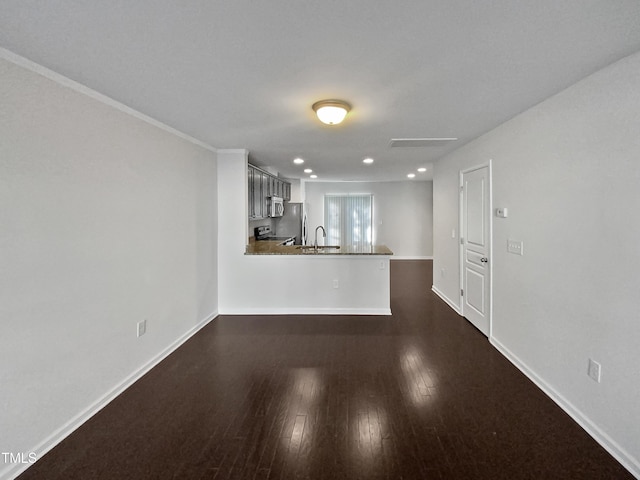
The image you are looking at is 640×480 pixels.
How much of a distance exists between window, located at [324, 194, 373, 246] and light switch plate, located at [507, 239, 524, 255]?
6.13 meters

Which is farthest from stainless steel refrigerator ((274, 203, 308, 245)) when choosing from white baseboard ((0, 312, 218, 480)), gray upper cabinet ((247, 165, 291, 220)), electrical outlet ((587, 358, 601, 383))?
electrical outlet ((587, 358, 601, 383))

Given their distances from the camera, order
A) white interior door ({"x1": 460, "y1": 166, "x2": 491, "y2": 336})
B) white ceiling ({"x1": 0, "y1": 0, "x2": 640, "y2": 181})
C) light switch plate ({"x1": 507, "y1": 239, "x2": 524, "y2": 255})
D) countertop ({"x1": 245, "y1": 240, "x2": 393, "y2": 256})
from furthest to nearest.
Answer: countertop ({"x1": 245, "y1": 240, "x2": 393, "y2": 256}) < white interior door ({"x1": 460, "y1": 166, "x2": 491, "y2": 336}) < light switch plate ({"x1": 507, "y1": 239, "x2": 524, "y2": 255}) < white ceiling ({"x1": 0, "y1": 0, "x2": 640, "y2": 181})

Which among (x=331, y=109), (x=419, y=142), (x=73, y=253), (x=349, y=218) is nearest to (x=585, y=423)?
(x=331, y=109)

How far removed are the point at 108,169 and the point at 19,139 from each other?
655 millimetres

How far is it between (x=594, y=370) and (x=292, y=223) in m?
6.53

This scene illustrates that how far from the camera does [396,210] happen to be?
362 inches

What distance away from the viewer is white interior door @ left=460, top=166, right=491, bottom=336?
3676mm

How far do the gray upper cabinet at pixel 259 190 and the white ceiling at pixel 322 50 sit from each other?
2.03 metres

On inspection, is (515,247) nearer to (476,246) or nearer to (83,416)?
(476,246)

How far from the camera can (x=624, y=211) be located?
1.88 metres

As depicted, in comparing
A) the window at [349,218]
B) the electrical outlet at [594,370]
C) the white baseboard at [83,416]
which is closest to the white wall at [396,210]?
the window at [349,218]

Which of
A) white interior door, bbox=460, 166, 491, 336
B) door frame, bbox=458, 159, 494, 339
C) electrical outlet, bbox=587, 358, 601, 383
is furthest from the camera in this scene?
white interior door, bbox=460, 166, 491, 336

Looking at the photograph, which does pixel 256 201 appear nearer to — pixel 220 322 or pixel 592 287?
pixel 220 322

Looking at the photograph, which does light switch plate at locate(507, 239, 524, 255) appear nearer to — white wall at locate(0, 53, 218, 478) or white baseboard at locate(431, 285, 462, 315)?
white baseboard at locate(431, 285, 462, 315)
